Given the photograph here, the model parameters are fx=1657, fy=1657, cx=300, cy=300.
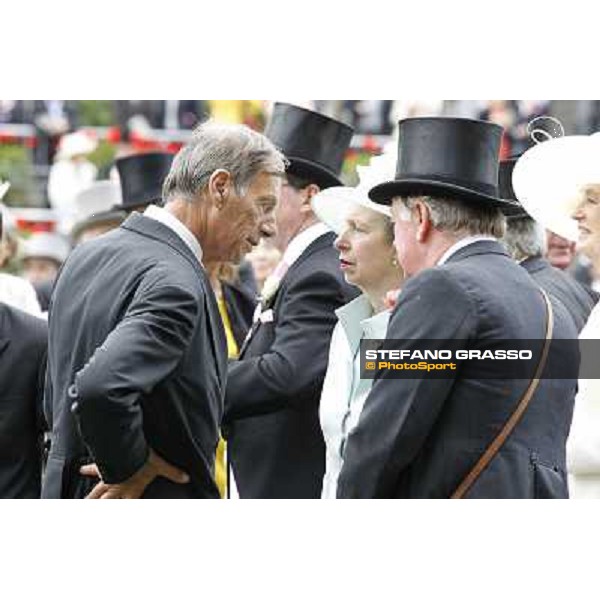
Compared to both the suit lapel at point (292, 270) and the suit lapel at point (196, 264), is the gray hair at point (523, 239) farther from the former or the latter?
the suit lapel at point (196, 264)

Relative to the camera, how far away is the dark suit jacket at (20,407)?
14.2 feet

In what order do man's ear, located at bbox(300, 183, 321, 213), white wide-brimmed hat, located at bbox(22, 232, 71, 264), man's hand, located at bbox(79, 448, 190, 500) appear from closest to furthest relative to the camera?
man's hand, located at bbox(79, 448, 190, 500) → man's ear, located at bbox(300, 183, 321, 213) → white wide-brimmed hat, located at bbox(22, 232, 71, 264)

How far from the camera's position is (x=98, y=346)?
12.8 feet

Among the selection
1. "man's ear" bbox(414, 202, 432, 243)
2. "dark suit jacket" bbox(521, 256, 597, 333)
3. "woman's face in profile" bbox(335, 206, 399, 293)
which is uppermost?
"man's ear" bbox(414, 202, 432, 243)

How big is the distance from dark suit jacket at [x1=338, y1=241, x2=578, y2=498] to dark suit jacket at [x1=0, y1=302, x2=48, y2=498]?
3.01 feet

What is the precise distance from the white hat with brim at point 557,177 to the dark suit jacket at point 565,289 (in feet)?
0.49

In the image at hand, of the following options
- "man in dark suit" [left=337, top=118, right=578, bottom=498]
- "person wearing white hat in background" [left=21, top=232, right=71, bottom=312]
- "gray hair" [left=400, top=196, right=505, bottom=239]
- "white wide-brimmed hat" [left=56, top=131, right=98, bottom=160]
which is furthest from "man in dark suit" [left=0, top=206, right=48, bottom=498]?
"person wearing white hat in background" [left=21, top=232, right=71, bottom=312]

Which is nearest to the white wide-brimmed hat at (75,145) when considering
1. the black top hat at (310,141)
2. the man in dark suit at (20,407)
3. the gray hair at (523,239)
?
the black top hat at (310,141)

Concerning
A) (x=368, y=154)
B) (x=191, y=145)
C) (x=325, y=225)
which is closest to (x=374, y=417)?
(x=191, y=145)

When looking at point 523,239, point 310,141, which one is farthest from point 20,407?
point 523,239

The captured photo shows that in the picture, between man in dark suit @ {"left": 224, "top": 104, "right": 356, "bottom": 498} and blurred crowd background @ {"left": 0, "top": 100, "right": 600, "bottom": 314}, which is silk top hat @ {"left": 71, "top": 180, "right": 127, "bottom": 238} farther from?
man in dark suit @ {"left": 224, "top": 104, "right": 356, "bottom": 498}

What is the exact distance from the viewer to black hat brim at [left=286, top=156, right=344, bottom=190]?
5.38 metres
